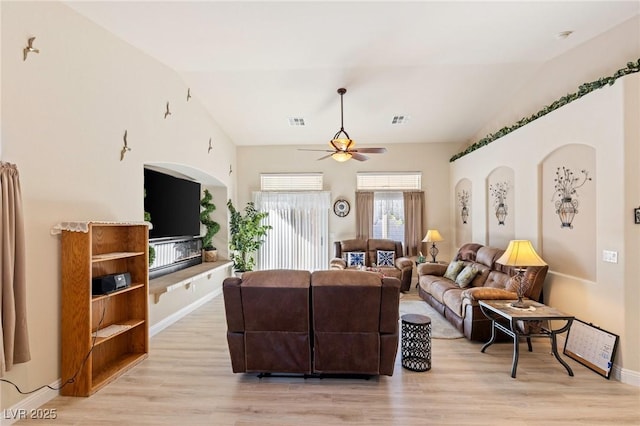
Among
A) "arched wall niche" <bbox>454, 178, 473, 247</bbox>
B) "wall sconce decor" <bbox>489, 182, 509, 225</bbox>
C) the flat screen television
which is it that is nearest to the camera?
the flat screen television

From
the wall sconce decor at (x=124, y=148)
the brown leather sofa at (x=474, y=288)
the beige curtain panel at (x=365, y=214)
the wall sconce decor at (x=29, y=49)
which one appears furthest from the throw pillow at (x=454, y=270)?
the wall sconce decor at (x=29, y=49)

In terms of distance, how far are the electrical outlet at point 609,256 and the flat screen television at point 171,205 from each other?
5.23 meters

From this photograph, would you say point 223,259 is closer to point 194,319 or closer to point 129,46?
point 194,319

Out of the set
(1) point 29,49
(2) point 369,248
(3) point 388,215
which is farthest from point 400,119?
(1) point 29,49

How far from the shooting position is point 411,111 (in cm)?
595

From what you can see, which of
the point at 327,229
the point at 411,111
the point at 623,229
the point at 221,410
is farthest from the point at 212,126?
the point at 623,229

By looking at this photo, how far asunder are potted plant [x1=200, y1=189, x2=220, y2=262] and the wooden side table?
16.1ft

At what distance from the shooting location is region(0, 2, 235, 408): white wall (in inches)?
95.7

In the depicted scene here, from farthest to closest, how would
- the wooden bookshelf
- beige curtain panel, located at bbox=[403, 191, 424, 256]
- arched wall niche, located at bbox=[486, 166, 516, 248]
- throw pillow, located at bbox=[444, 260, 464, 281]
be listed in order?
1. beige curtain panel, located at bbox=[403, 191, 424, 256]
2. throw pillow, located at bbox=[444, 260, 464, 281]
3. arched wall niche, located at bbox=[486, 166, 516, 248]
4. the wooden bookshelf

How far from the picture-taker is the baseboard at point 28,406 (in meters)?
2.34

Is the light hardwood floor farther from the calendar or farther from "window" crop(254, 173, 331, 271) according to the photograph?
"window" crop(254, 173, 331, 271)

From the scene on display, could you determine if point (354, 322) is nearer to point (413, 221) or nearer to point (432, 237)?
point (432, 237)

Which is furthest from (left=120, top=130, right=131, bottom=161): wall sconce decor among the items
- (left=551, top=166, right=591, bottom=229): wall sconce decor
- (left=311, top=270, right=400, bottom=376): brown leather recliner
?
(left=551, top=166, right=591, bottom=229): wall sconce decor

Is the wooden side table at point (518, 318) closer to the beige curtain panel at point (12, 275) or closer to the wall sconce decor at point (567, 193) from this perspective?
the wall sconce decor at point (567, 193)
